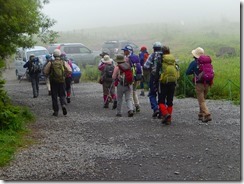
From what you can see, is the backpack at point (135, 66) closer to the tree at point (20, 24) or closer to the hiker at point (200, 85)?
the hiker at point (200, 85)

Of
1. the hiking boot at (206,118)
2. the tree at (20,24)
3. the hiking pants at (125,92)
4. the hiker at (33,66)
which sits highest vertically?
the tree at (20,24)

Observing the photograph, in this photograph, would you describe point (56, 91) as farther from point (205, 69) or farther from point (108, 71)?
point (205, 69)

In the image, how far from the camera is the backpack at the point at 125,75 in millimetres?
10930

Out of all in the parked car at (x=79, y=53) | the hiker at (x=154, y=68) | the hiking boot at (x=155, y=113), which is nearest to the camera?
the hiker at (x=154, y=68)

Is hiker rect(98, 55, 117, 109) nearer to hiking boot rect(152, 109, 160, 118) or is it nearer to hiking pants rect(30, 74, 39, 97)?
hiking boot rect(152, 109, 160, 118)

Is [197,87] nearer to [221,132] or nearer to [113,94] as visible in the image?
[221,132]

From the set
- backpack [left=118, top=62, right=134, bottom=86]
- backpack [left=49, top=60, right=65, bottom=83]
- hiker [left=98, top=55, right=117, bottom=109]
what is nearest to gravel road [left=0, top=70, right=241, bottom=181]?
hiker [left=98, top=55, right=117, bottom=109]

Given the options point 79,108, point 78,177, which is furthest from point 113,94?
point 78,177

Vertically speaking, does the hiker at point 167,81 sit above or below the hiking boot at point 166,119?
above

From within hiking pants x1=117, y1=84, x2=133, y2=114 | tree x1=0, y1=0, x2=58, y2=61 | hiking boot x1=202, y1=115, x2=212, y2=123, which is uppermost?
tree x1=0, y1=0, x2=58, y2=61

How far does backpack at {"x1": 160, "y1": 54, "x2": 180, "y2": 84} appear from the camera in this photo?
984 centimetres

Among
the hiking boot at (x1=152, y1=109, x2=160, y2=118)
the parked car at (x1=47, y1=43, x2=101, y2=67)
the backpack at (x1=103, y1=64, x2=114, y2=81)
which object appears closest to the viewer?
the hiking boot at (x1=152, y1=109, x2=160, y2=118)

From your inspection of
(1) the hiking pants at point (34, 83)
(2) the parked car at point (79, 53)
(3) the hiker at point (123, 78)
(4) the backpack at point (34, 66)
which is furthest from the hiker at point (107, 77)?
(2) the parked car at point (79, 53)

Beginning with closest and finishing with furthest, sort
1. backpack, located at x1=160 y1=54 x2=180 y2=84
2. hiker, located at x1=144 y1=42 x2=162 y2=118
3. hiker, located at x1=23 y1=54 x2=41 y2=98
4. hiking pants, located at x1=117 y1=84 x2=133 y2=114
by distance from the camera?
backpack, located at x1=160 y1=54 x2=180 y2=84
hiker, located at x1=144 y1=42 x2=162 y2=118
hiking pants, located at x1=117 y1=84 x2=133 y2=114
hiker, located at x1=23 y1=54 x2=41 y2=98
